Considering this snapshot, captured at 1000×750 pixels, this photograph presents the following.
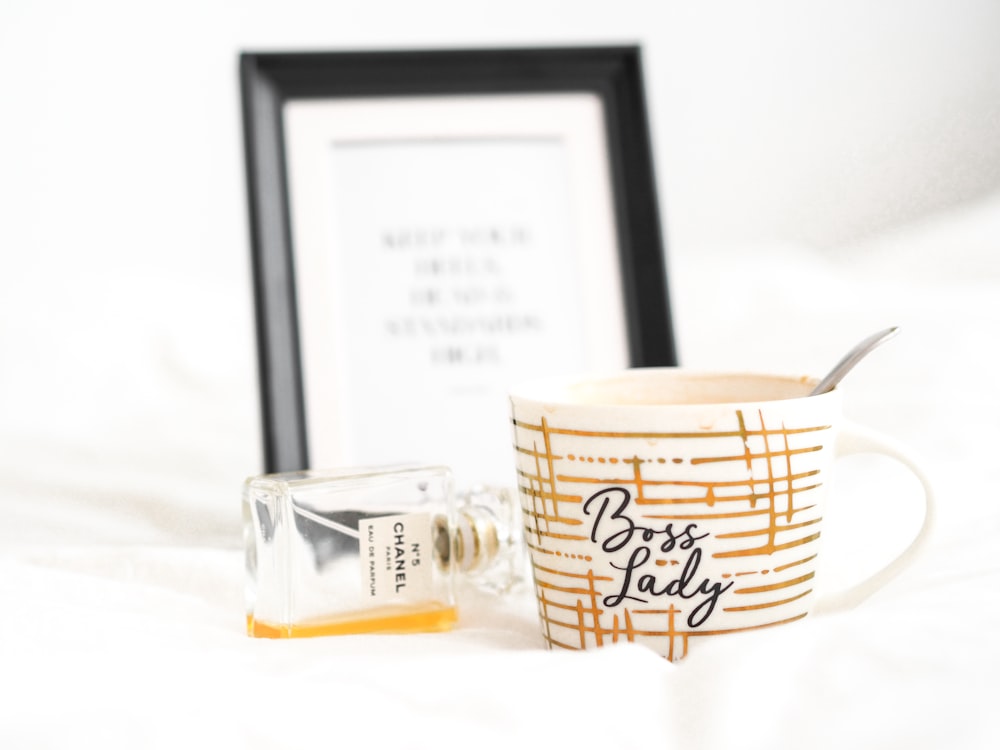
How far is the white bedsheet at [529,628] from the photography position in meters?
0.28

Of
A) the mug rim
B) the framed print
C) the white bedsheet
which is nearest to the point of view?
the white bedsheet

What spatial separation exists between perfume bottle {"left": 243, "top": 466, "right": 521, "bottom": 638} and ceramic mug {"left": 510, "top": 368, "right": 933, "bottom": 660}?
3.3 inches

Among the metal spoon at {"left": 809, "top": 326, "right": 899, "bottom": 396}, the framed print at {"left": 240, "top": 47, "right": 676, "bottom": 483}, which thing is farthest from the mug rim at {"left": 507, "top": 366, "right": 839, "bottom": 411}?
the framed print at {"left": 240, "top": 47, "right": 676, "bottom": 483}

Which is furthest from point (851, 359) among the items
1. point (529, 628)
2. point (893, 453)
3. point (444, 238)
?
point (444, 238)

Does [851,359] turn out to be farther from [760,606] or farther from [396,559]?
[396,559]

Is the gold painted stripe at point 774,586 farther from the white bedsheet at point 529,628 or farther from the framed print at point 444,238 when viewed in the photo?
the framed print at point 444,238

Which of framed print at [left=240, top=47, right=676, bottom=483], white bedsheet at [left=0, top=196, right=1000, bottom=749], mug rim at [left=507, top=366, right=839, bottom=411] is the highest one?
framed print at [left=240, top=47, right=676, bottom=483]

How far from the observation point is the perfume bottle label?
416 mm

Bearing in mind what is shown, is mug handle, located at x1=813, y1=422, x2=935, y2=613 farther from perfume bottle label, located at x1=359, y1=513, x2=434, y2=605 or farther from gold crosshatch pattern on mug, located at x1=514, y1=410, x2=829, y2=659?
perfume bottle label, located at x1=359, y1=513, x2=434, y2=605

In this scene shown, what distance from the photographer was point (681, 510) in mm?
334

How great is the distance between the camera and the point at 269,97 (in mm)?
619

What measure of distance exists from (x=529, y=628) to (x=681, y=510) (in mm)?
124

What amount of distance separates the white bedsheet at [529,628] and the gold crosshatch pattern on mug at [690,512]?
0.06ft

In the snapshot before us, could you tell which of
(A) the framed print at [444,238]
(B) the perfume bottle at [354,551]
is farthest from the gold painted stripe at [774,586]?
(A) the framed print at [444,238]
